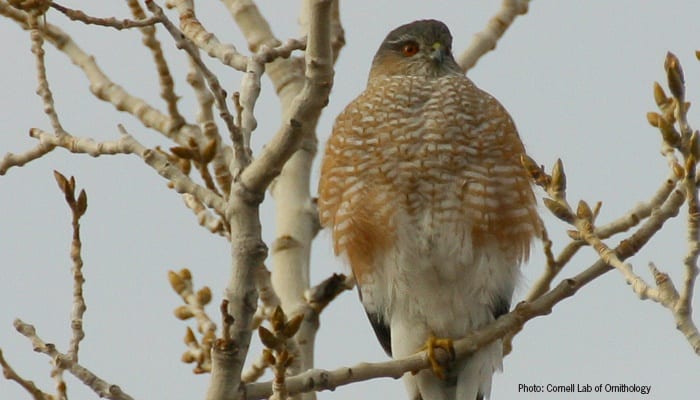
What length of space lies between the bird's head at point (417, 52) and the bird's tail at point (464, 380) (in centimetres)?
178

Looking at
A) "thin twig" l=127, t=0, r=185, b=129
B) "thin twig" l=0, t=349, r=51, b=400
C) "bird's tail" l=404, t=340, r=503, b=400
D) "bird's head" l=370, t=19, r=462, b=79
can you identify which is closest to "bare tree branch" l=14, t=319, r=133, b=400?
"thin twig" l=0, t=349, r=51, b=400

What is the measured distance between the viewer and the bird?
5.79m

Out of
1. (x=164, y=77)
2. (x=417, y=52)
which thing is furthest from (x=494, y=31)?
(x=164, y=77)

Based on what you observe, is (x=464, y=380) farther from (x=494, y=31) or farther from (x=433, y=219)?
(x=494, y=31)

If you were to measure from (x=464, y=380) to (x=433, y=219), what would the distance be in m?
0.94

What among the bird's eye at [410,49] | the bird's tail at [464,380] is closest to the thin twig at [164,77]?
the bird's eye at [410,49]

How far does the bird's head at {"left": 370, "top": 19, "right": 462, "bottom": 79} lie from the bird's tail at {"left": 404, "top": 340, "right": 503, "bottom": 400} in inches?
69.9

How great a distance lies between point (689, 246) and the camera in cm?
347

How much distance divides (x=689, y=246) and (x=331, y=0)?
1370mm

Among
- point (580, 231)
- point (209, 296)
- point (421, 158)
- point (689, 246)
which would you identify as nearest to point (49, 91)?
point (209, 296)

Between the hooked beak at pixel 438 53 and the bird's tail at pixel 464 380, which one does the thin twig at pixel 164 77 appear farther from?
the bird's tail at pixel 464 380

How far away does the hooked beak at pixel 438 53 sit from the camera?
22.8 feet

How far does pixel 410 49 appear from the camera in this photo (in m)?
7.19

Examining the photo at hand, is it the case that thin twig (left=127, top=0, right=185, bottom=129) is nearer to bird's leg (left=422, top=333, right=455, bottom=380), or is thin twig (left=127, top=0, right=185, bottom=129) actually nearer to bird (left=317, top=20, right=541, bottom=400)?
bird (left=317, top=20, right=541, bottom=400)
